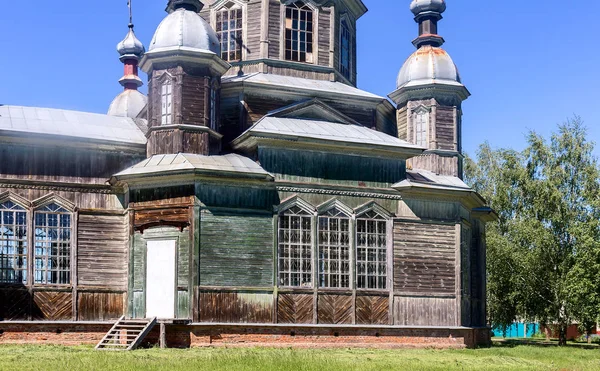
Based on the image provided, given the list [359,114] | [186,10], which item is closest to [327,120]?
[359,114]

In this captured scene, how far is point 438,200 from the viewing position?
26.1 meters

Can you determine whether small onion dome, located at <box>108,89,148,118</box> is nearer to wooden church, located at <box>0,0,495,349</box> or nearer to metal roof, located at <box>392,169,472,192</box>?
wooden church, located at <box>0,0,495,349</box>

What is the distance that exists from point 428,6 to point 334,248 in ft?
35.3

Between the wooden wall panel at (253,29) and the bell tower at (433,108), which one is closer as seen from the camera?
the wooden wall panel at (253,29)

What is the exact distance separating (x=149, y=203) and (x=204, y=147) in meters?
2.16

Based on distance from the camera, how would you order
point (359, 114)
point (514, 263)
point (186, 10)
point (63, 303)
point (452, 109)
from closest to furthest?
1. point (63, 303)
2. point (186, 10)
3. point (359, 114)
4. point (452, 109)
5. point (514, 263)

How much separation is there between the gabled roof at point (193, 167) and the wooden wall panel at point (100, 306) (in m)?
3.11

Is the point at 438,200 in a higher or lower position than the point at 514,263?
higher

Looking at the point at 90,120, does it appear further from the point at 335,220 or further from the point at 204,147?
the point at 335,220

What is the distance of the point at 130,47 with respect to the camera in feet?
129

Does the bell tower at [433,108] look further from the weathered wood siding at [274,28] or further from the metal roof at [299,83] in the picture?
the weathered wood siding at [274,28]


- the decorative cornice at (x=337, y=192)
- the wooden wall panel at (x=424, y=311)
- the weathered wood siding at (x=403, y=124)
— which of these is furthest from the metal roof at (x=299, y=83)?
the wooden wall panel at (x=424, y=311)

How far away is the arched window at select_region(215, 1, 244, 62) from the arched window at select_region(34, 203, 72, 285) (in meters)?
7.87

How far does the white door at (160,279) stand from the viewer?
75.8ft
